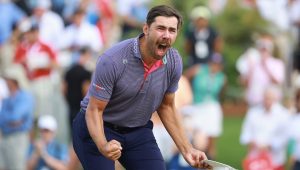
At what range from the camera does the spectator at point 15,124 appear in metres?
15.3

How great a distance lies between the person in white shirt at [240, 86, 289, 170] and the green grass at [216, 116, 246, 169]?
37.8 inches

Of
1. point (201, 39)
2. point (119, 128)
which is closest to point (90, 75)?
point (201, 39)

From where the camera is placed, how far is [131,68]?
28.1 ft

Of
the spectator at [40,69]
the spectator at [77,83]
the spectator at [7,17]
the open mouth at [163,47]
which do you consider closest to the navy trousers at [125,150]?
the open mouth at [163,47]

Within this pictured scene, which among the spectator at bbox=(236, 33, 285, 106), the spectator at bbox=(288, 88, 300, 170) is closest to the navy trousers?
the spectator at bbox=(288, 88, 300, 170)

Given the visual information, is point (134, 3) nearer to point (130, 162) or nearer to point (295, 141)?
point (295, 141)

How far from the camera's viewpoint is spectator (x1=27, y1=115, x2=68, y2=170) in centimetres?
1456

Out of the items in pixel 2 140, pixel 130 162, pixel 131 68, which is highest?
pixel 131 68

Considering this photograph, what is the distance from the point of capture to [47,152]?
14695 mm

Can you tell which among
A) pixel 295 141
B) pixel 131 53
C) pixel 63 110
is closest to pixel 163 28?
pixel 131 53

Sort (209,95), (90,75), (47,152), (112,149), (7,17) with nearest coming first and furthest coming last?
(112,149), (47,152), (90,75), (209,95), (7,17)

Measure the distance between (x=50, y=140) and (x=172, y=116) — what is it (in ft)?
19.6

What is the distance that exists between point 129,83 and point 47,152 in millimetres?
6322

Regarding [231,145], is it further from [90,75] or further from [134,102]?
[134,102]
